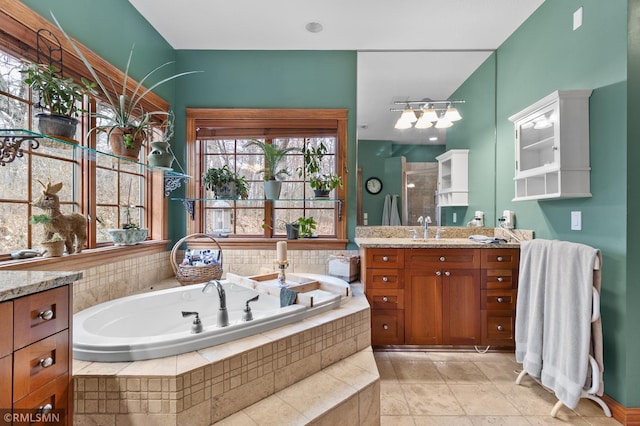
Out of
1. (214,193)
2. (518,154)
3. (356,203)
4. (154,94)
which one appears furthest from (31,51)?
(518,154)


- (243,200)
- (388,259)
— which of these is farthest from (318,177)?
(388,259)

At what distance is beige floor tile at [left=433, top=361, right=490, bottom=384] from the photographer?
6.84ft

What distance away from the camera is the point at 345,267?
260 centimetres

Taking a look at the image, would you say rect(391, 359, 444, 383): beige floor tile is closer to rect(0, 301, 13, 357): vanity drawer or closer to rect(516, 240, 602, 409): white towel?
rect(516, 240, 602, 409): white towel

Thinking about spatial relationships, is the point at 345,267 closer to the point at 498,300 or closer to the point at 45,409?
the point at 498,300

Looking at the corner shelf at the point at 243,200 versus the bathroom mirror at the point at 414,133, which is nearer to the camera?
the corner shelf at the point at 243,200

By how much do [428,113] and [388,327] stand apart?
2.05 metres

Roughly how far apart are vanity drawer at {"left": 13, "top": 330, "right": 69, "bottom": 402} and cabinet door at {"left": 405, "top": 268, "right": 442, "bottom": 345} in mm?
2101

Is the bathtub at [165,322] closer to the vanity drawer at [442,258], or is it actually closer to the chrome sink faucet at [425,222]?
the vanity drawer at [442,258]

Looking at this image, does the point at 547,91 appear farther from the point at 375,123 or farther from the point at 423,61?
the point at 375,123

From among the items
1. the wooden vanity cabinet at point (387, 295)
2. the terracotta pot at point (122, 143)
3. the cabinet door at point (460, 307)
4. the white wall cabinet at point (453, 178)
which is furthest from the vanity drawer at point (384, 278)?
the terracotta pot at point (122, 143)

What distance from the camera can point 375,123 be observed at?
9.61ft

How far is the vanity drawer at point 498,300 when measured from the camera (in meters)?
2.39

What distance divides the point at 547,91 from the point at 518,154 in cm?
49
